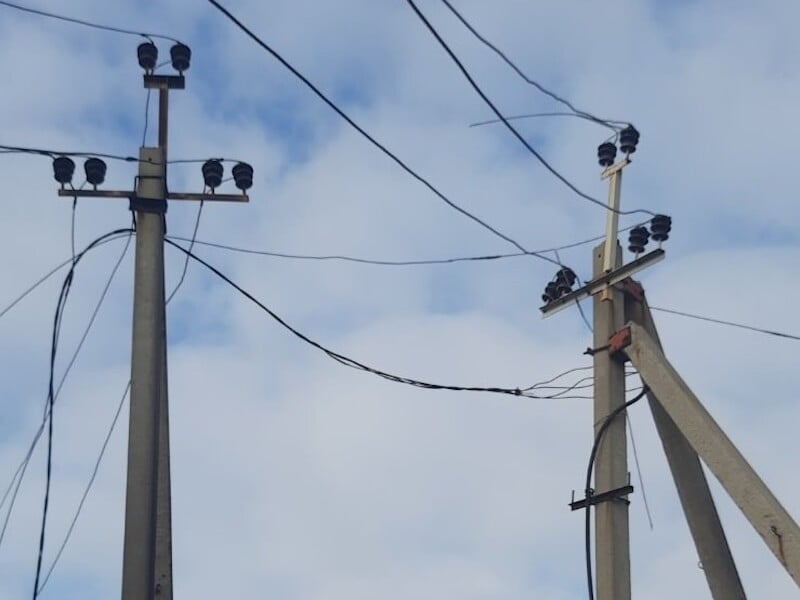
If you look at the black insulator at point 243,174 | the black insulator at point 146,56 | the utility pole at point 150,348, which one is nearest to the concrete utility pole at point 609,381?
the black insulator at point 243,174

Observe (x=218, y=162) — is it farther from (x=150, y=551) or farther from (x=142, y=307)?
(x=150, y=551)

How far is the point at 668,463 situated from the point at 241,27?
537 centimetres

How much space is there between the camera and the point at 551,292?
45.9 ft

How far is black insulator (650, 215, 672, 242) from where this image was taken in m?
13.4

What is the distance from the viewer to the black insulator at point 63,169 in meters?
12.9

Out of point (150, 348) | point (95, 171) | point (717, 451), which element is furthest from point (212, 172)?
point (717, 451)

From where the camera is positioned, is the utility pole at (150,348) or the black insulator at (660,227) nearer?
the utility pole at (150,348)

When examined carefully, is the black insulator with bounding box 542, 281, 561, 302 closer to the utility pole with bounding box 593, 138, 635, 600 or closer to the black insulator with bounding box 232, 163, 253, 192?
the utility pole with bounding box 593, 138, 635, 600

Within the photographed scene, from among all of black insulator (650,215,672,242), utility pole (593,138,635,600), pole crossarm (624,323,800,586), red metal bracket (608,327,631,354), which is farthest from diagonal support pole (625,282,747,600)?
black insulator (650,215,672,242)

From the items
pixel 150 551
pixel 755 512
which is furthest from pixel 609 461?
pixel 150 551

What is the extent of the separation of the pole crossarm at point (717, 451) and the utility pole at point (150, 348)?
3792 millimetres

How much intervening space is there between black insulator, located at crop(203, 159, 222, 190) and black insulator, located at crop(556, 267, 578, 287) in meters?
3.24

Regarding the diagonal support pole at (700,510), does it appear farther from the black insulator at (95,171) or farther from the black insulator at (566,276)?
the black insulator at (95,171)

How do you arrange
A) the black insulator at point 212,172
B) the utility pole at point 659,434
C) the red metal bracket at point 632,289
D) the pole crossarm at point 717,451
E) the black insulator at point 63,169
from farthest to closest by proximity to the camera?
the red metal bracket at point 632,289, the black insulator at point 212,172, the black insulator at point 63,169, the utility pole at point 659,434, the pole crossarm at point 717,451
